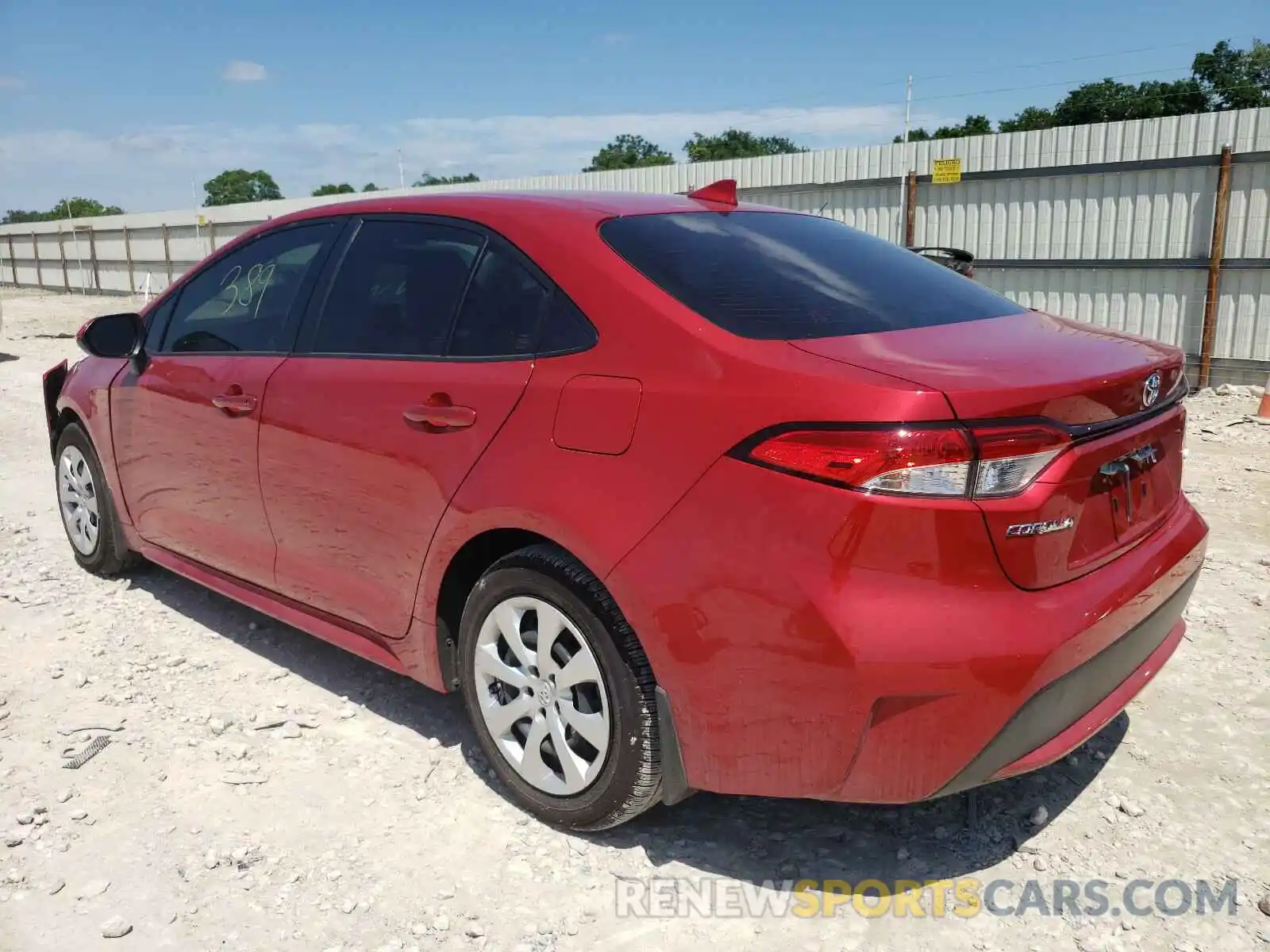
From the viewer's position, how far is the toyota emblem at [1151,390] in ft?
7.96

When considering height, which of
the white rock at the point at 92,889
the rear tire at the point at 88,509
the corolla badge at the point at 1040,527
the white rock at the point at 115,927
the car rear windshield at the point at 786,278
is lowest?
the white rock at the point at 92,889

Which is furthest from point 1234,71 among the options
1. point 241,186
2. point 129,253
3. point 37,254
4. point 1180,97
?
point 241,186

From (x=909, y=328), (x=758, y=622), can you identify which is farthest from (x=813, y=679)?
(x=909, y=328)

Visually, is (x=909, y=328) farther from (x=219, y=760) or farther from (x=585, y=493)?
(x=219, y=760)

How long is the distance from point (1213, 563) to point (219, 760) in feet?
14.4

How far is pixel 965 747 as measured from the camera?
210 cm

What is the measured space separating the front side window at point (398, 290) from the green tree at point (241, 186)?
286 ft

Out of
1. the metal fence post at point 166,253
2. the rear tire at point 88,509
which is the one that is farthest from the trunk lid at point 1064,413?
the metal fence post at point 166,253

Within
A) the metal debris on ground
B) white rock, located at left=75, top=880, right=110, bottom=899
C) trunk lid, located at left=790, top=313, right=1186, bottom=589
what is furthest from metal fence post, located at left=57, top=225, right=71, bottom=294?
trunk lid, located at left=790, top=313, right=1186, bottom=589

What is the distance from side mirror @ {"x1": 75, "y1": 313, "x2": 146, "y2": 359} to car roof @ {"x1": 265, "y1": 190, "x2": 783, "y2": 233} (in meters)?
1.31

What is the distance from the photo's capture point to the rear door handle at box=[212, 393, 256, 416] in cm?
349

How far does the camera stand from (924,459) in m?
2.03

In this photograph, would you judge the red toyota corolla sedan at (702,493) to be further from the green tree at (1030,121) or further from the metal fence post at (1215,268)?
the green tree at (1030,121)

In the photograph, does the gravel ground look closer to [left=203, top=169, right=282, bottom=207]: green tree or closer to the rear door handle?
the rear door handle
